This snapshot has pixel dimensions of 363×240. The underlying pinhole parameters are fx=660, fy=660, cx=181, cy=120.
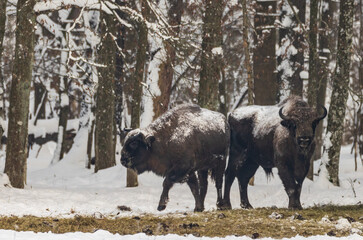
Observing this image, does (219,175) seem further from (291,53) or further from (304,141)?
(291,53)

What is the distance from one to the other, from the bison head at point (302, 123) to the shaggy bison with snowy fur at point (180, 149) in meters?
1.52

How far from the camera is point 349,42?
50.5 ft

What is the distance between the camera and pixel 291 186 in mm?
11766

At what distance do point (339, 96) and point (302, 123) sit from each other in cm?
423

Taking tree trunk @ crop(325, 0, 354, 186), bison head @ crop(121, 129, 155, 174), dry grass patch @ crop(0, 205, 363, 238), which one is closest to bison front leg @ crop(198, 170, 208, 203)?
bison head @ crop(121, 129, 155, 174)

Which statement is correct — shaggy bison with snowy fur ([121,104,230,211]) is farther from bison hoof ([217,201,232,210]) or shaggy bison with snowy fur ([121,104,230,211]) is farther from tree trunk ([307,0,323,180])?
tree trunk ([307,0,323,180])

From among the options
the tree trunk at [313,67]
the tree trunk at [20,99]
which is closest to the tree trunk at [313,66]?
the tree trunk at [313,67]

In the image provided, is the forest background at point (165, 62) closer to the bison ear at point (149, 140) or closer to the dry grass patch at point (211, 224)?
the bison ear at point (149, 140)

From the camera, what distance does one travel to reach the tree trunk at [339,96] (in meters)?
15.2

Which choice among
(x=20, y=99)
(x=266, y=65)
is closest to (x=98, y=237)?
(x=20, y=99)

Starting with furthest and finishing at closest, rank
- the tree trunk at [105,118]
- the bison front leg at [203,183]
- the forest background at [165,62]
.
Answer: the tree trunk at [105,118] < the forest background at [165,62] < the bison front leg at [203,183]

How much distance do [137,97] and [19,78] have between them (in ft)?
10.3

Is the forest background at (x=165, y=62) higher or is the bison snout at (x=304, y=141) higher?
the forest background at (x=165, y=62)

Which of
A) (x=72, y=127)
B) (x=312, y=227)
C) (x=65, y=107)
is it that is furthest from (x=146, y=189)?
(x=72, y=127)
